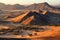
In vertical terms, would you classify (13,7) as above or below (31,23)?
above

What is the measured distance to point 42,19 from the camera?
36.0m

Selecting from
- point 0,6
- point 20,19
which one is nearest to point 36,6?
point 0,6

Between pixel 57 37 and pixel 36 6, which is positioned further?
pixel 36 6

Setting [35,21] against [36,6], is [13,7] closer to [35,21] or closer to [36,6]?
[36,6]

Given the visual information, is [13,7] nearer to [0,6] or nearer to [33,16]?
[0,6]

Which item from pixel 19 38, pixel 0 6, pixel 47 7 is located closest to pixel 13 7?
pixel 0 6

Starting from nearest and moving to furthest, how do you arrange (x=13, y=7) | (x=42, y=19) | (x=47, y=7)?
(x=42, y=19)
(x=47, y=7)
(x=13, y=7)

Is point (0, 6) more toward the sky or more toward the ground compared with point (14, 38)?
more toward the sky

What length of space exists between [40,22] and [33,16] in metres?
1.72

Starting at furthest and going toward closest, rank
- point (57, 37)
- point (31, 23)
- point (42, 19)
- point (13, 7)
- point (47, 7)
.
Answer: point (13, 7), point (47, 7), point (42, 19), point (31, 23), point (57, 37)

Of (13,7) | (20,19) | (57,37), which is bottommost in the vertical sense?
(57,37)

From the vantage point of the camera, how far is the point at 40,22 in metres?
34.8

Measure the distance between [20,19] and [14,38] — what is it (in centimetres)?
1500

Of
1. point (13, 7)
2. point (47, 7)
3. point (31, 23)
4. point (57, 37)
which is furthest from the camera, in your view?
point (13, 7)
